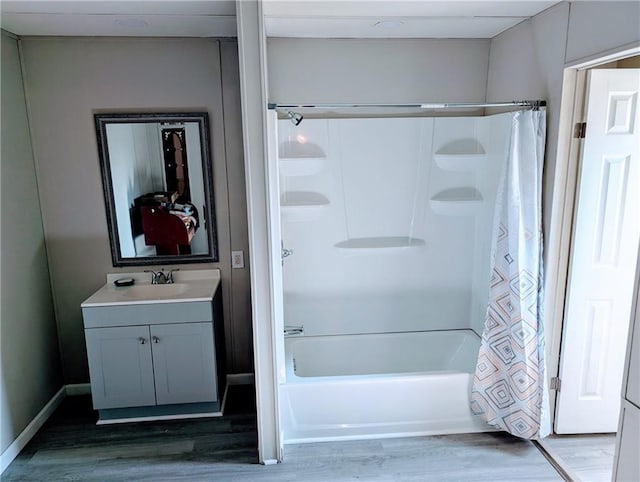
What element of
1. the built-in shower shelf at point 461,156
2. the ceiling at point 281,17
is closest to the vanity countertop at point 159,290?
the ceiling at point 281,17

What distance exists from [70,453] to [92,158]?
1.70 meters

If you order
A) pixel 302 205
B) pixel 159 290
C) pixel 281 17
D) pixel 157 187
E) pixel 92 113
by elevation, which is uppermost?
pixel 281 17

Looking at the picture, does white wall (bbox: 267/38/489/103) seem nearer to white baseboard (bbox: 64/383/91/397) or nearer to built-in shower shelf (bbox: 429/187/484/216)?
built-in shower shelf (bbox: 429/187/484/216)

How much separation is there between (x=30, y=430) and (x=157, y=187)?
158 centimetres

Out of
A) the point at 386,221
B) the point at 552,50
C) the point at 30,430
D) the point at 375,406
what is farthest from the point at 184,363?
the point at 552,50

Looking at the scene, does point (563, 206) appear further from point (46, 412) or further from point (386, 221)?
point (46, 412)

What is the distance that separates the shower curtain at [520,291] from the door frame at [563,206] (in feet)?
0.29

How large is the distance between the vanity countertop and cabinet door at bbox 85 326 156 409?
0.17 m

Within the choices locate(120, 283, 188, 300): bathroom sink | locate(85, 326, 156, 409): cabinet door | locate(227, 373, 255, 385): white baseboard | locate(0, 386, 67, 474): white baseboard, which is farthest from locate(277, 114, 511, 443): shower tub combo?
locate(0, 386, 67, 474): white baseboard

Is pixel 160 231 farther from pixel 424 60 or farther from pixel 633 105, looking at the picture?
pixel 633 105

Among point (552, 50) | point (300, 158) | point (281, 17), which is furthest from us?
point (300, 158)

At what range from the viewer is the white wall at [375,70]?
8.92 ft

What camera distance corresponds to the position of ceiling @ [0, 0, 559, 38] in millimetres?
2035

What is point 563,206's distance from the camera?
Answer: 2.20m
